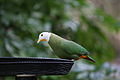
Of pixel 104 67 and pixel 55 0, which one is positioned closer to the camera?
pixel 104 67

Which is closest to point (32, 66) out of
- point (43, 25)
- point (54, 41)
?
point (54, 41)

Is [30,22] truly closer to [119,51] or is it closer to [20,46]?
[20,46]

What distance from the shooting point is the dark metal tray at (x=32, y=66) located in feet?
3.39

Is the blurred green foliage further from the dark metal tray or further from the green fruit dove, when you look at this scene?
the dark metal tray

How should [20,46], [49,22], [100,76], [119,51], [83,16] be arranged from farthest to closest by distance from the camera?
[119,51], [83,16], [49,22], [20,46], [100,76]

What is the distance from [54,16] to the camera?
3.78 meters

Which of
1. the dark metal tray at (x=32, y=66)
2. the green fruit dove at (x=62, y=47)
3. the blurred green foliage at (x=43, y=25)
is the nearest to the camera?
the dark metal tray at (x=32, y=66)

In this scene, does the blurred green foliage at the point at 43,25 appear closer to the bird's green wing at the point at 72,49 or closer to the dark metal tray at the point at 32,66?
the bird's green wing at the point at 72,49

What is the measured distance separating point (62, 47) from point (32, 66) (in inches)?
6.9

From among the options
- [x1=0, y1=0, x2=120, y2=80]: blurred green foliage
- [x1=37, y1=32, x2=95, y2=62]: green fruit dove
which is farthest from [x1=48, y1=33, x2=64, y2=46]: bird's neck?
[x1=0, y1=0, x2=120, y2=80]: blurred green foliage

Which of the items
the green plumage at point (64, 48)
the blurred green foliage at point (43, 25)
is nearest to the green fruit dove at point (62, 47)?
the green plumage at point (64, 48)

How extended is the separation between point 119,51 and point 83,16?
417 cm

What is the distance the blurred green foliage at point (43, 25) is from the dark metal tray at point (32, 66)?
6.71 ft

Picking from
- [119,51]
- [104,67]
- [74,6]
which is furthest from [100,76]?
[119,51]
